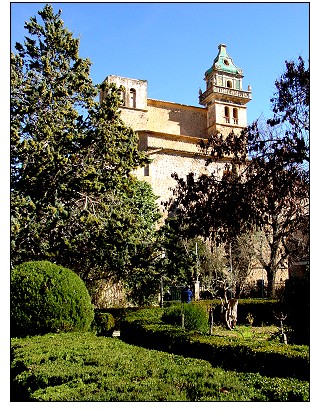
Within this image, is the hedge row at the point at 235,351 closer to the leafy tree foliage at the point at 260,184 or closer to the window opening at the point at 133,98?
the leafy tree foliage at the point at 260,184

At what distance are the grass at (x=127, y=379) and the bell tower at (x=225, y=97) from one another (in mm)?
17515

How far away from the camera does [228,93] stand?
79.9 feet

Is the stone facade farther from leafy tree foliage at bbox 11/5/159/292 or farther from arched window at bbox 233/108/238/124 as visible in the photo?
leafy tree foliage at bbox 11/5/159/292

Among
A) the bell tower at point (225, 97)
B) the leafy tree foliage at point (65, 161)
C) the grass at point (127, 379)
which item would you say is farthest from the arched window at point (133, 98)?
the grass at point (127, 379)

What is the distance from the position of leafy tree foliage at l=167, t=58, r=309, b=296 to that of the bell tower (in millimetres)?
15458

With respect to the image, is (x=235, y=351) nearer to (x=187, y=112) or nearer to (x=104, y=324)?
(x=104, y=324)

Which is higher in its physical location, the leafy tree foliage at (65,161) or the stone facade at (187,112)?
the stone facade at (187,112)

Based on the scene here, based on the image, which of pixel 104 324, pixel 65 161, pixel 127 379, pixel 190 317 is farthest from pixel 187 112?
pixel 127 379

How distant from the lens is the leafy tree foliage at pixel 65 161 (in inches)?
414

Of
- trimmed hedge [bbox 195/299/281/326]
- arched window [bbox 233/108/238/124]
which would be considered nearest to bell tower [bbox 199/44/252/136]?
arched window [bbox 233/108/238/124]

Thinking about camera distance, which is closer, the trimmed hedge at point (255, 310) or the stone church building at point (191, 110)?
the trimmed hedge at point (255, 310)

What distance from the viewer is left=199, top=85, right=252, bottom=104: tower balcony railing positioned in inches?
915
